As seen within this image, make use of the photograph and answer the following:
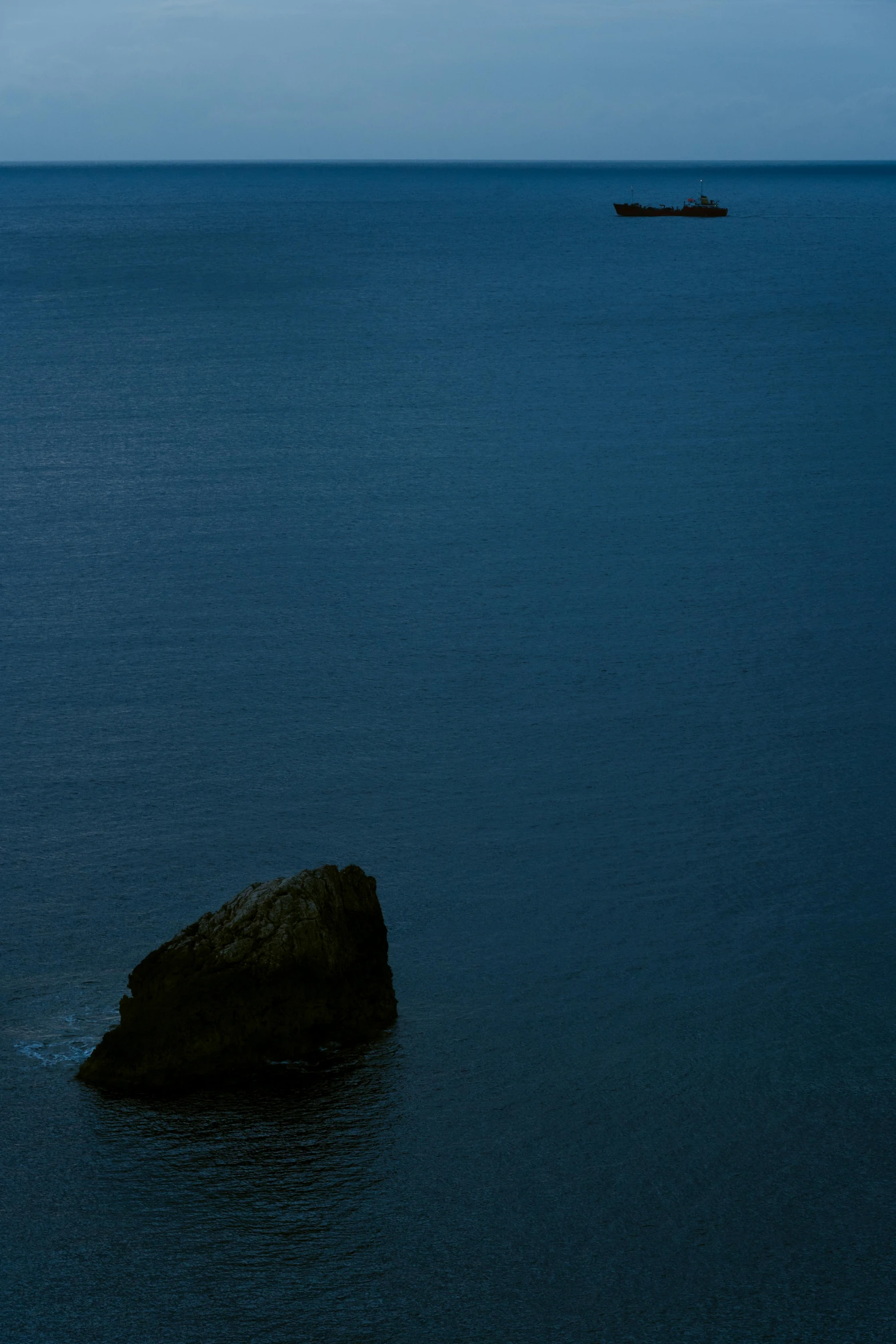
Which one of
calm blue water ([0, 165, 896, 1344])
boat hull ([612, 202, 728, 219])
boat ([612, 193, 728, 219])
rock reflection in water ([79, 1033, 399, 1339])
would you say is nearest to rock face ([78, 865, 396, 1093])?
rock reflection in water ([79, 1033, 399, 1339])

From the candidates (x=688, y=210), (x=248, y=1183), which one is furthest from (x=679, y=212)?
(x=248, y=1183)

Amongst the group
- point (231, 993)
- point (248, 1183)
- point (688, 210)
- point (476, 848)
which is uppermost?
point (688, 210)

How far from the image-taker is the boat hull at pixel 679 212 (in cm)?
17288

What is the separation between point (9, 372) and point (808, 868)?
47.5m

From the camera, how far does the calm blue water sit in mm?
12734

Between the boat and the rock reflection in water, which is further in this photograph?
the boat

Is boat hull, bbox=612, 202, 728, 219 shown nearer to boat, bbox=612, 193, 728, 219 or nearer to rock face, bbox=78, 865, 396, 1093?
boat, bbox=612, 193, 728, 219

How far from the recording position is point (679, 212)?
177 m

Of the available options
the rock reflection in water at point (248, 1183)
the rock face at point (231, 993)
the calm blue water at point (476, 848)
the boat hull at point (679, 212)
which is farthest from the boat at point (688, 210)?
the rock reflection in water at point (248, 1183)

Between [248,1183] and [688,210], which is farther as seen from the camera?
[688,210]

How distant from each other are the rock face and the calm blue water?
0.46 m

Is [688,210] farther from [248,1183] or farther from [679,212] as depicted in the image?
[248,1183]

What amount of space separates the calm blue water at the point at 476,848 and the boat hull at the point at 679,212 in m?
132

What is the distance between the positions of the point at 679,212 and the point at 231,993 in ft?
573
